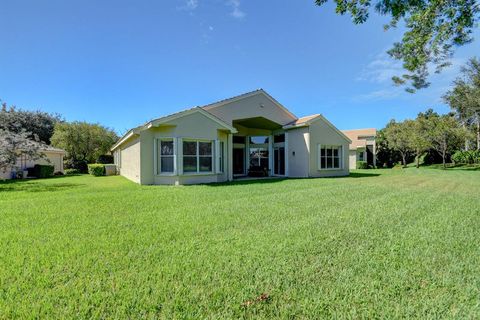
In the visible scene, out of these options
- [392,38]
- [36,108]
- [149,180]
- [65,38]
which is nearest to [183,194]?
[149,180]

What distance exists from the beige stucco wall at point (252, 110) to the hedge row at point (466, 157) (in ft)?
95.8

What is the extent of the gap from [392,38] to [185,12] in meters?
10.3

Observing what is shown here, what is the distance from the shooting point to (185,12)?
12789 mm

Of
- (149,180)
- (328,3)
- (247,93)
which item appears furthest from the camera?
(247,93)

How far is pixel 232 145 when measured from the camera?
18047 millimetres

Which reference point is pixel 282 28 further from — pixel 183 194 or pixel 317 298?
pixel 317 298

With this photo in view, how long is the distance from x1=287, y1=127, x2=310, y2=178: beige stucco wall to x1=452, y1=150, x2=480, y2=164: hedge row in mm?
28923

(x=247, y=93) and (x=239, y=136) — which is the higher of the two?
(x=247, y=93)

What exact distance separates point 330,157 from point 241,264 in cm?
1775

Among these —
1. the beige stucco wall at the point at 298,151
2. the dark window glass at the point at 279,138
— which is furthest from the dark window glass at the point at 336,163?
the dark window glass at the point at 279,138

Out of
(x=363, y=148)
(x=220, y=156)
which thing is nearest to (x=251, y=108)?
(x=220, y=156)

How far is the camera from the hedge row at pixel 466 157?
3119 cm

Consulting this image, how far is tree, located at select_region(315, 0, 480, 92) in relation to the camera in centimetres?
694

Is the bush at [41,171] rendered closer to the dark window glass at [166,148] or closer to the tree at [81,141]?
the tree at [81,141]
